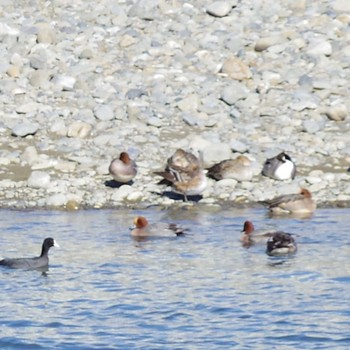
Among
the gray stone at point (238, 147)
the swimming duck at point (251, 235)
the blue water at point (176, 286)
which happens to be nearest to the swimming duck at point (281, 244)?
the blue water at point (176, 286)

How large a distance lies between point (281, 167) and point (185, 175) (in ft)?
5.82

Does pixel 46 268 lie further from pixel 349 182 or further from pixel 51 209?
pixel 349 182

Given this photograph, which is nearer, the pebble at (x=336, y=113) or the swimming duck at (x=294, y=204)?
the swimming duck at (x=294, y=204)

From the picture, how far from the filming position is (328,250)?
18.0 m

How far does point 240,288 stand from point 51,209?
6.58 metres

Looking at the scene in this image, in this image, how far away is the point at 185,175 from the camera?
70.4ft

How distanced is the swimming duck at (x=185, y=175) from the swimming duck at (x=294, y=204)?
124 centimetres

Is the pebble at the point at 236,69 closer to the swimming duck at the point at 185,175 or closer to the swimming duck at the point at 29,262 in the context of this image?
the swimming duck at the point at 185,175

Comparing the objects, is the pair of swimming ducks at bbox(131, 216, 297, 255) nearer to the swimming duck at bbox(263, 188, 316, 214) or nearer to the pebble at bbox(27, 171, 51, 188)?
the swimming duck at bbox(263, 188, 316, 214)

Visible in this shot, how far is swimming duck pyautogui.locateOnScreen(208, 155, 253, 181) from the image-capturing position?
22.1m

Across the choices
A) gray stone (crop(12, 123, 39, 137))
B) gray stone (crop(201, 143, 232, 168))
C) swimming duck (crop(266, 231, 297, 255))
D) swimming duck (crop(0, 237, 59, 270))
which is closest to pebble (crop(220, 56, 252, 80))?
gray stone (crop(201, 143, 232, 168))

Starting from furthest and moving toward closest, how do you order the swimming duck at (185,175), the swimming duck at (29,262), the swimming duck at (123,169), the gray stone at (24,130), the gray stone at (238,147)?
the gray stone at (24,130), the gray stone at (238,147), the swimming duck at (123,169), the swimming duck at (185,175), the swimming duck at (29,262)

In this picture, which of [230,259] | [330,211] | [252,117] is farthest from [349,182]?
[230,259]

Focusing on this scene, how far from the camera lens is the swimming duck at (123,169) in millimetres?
22031
